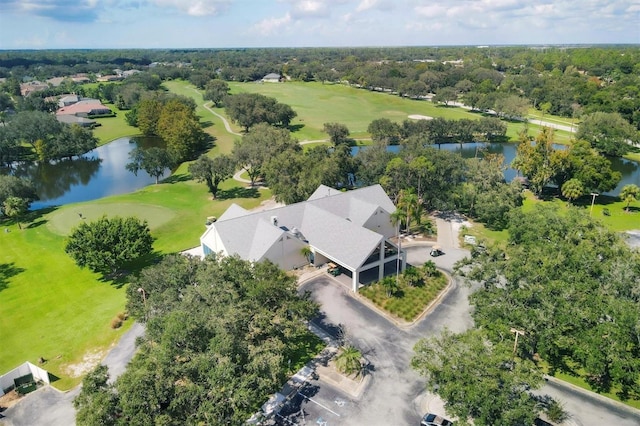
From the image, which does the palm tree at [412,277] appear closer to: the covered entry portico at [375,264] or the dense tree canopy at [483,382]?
the covered entry portico at [375,264]

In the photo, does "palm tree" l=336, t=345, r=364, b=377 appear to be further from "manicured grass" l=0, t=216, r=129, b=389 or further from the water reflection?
the water reflection

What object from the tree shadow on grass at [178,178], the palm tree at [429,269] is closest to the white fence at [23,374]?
the palm tree at [429,269]

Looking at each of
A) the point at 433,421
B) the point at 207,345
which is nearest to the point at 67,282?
the point at 207,345

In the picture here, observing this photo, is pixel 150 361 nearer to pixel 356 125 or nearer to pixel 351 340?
pixel 351 340

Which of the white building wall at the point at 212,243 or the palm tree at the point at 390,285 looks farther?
the white building wall at the point at 212,243

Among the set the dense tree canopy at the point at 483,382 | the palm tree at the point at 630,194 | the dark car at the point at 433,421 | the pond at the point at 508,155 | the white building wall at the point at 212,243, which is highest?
the dense tree canopy at the point at 483,382

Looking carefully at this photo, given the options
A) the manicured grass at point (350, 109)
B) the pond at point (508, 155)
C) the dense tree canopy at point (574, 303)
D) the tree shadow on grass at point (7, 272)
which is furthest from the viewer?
the manicured grass at point (350, 109)

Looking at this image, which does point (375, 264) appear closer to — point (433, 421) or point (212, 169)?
point (433, 421)

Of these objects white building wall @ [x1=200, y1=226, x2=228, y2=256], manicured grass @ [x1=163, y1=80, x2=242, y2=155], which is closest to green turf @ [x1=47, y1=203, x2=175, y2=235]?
white building wall @ [x1=200, y1=226, x2=228, y2=256]

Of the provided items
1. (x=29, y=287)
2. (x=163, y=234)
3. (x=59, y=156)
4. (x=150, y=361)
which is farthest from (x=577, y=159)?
(x=59, y=156)
